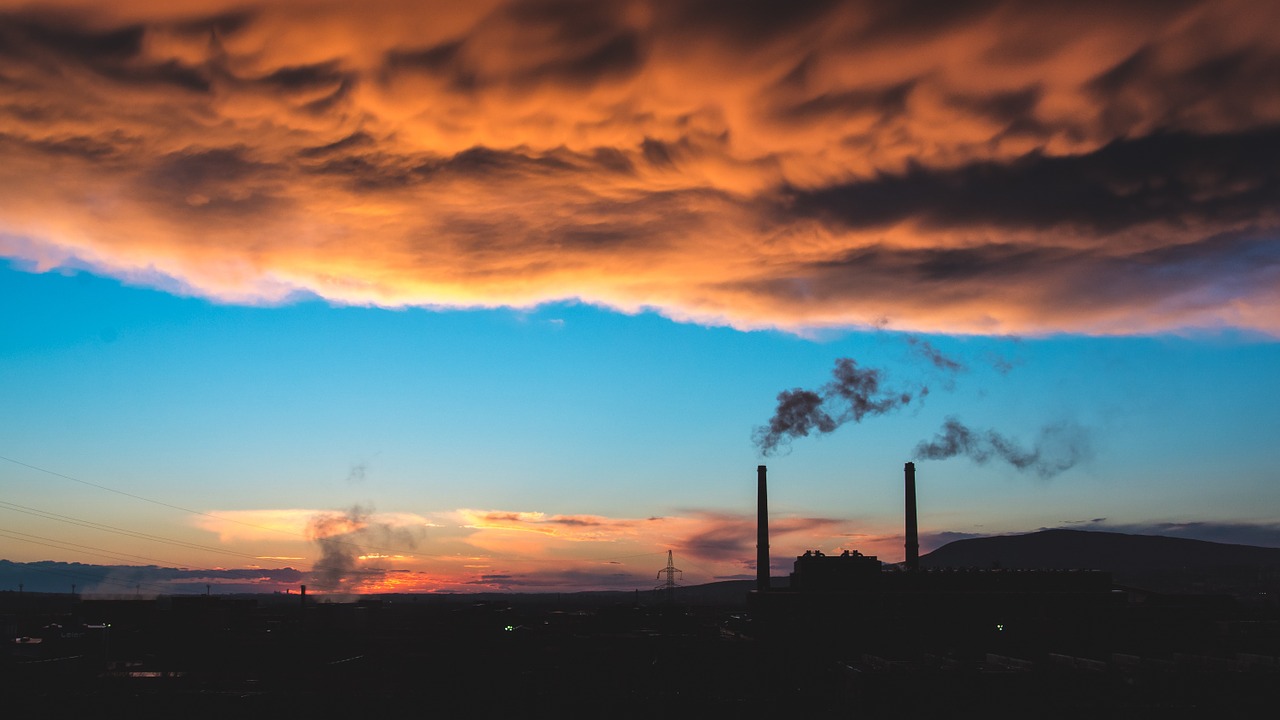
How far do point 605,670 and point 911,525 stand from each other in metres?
48.8

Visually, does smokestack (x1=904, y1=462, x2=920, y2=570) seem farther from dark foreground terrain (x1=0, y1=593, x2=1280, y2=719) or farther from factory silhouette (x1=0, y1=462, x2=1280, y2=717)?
dark foreground terrain (x1=0, y1=593, x2=1280, y2=719)

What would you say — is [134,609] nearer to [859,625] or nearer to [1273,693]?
[859,625]

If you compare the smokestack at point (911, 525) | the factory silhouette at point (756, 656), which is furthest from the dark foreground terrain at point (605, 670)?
the smokestack at point (911, 525)

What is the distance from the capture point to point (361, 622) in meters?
129

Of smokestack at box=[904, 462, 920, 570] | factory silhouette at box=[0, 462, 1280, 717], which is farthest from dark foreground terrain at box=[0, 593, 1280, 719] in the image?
smokestack at box=[904, 462, 920, 570]

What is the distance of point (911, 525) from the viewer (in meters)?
104

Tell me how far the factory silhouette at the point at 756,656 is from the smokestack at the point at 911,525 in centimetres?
17

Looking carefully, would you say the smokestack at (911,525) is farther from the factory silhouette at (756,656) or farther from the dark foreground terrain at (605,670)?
the dark foreground terrain at (605,670)

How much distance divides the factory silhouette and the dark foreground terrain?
185 millimetres

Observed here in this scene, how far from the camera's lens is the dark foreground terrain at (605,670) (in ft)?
153

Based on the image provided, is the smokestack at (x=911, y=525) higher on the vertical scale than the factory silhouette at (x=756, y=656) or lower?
higher

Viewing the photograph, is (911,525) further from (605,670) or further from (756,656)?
(605,670)

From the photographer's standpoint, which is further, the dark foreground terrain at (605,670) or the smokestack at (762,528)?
the smokestack at (762,528)

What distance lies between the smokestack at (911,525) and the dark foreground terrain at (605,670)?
1801 cm
